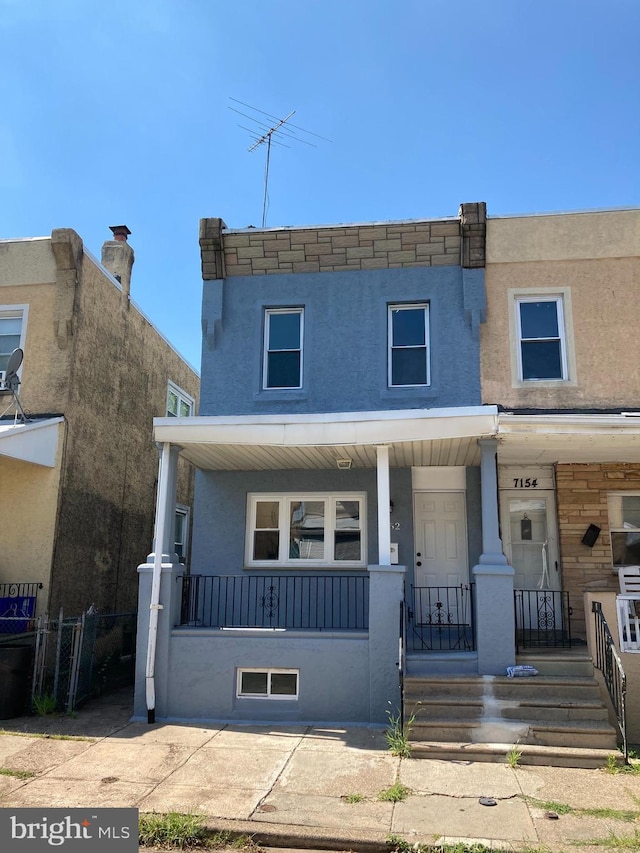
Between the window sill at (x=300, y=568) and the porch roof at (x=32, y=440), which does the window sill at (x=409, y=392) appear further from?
the porch roof at (x=32, y=440)

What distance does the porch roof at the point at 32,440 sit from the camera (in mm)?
10344

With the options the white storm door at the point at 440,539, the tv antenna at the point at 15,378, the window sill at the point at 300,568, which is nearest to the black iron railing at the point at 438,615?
the white storm door at the point at 440,539

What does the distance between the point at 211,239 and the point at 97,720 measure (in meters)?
7.32

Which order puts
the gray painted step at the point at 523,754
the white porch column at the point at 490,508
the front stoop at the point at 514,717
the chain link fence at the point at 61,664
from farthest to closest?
1. the chain link fence at the point at 61,664
2. the white porch column at the point at 490,508
3. the front stoop at the point at 514,717
4. the gray painted step at the point at 523,754

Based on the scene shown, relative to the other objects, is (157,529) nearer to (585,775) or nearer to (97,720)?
(97,720)

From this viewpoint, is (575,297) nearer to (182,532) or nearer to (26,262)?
(26,262)

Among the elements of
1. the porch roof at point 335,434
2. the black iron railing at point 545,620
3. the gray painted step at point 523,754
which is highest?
the porch roof at point 335,434

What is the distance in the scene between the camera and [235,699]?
9242mm

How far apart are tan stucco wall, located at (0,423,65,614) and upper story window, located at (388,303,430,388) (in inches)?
216

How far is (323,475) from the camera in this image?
1131 centimetres

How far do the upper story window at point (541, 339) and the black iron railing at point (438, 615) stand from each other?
3441mm

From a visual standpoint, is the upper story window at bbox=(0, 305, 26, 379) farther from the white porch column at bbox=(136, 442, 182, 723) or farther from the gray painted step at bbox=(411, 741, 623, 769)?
the gray painted step at bbox=(411, 741, 623, 769)

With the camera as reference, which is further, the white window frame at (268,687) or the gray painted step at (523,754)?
the white window frame at (268,687)
